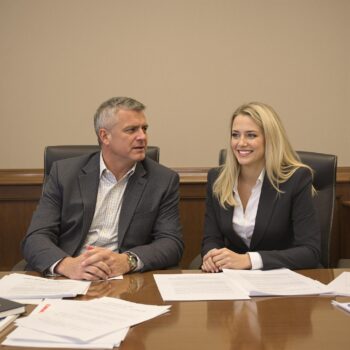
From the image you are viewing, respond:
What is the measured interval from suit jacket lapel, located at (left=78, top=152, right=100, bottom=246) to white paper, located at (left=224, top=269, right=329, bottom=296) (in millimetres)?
757

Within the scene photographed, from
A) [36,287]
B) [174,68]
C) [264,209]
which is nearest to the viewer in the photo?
[36,287]

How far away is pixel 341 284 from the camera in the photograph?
163 centimetres

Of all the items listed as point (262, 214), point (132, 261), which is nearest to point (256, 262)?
point (262, 214)

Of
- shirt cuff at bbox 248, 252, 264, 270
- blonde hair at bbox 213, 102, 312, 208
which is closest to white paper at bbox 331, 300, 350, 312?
shirt cuff at bbox 248, 252, 264, 270

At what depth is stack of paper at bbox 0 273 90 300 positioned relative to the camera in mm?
1492

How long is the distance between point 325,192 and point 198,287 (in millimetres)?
1073

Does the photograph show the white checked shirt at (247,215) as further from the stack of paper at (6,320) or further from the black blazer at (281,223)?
the stack of paper at (6,320)

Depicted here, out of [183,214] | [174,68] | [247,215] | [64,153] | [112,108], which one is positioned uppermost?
[174,68]

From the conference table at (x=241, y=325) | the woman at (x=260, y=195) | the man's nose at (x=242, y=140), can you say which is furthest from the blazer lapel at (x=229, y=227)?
the conference table at (x=241, y=325)

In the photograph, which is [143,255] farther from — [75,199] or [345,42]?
[345,42]

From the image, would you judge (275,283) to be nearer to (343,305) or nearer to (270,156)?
(343,305)

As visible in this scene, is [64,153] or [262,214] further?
[64,153]

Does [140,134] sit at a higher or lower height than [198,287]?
higher

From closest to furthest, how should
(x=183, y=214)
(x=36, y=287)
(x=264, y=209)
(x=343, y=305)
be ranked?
(x=343, y=305) → (x=36, y=287) → (x=264, y=209) → (x=183, y=214)
